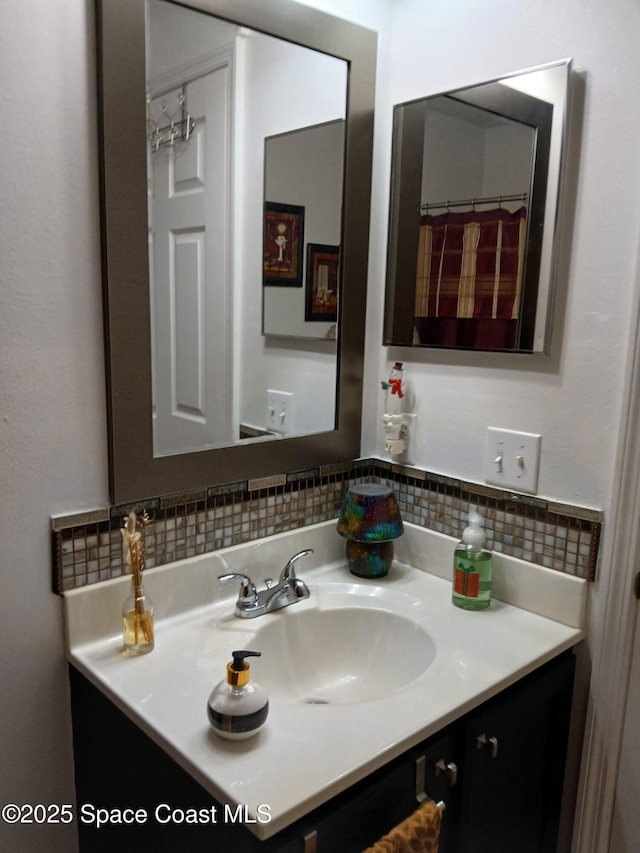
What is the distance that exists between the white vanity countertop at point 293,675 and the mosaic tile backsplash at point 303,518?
3 centimetres

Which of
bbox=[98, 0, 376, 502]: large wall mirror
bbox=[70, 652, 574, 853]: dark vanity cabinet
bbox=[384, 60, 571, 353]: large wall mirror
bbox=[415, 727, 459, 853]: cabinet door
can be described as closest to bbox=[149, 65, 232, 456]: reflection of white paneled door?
bbox=[98, 0, 376, 502]: large wall mirror

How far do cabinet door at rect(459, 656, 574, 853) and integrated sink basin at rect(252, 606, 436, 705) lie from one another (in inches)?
5.9

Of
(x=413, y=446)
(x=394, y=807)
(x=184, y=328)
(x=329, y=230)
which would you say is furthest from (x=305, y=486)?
(x=394, y=807)

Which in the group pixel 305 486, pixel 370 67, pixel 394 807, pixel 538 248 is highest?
pixel 370 67

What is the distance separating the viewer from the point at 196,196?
1188 mm

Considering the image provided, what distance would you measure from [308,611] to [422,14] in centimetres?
118

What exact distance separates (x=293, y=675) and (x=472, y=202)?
932 mm

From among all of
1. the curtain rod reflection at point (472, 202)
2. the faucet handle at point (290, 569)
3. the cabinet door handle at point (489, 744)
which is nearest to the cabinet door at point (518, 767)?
the cabinet door handle at point (489, 744)

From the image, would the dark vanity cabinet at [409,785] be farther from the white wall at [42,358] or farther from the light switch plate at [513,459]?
the light switch plate at [513,459]

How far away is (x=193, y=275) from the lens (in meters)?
1.20

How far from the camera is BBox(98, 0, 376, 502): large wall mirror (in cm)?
107

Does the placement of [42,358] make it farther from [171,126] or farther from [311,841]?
[311,841]

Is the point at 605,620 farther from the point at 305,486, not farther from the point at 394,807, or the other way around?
the point at 305,486

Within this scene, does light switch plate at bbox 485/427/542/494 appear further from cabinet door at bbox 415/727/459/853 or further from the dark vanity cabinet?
cabinet door at bbox 415/727/459/853
